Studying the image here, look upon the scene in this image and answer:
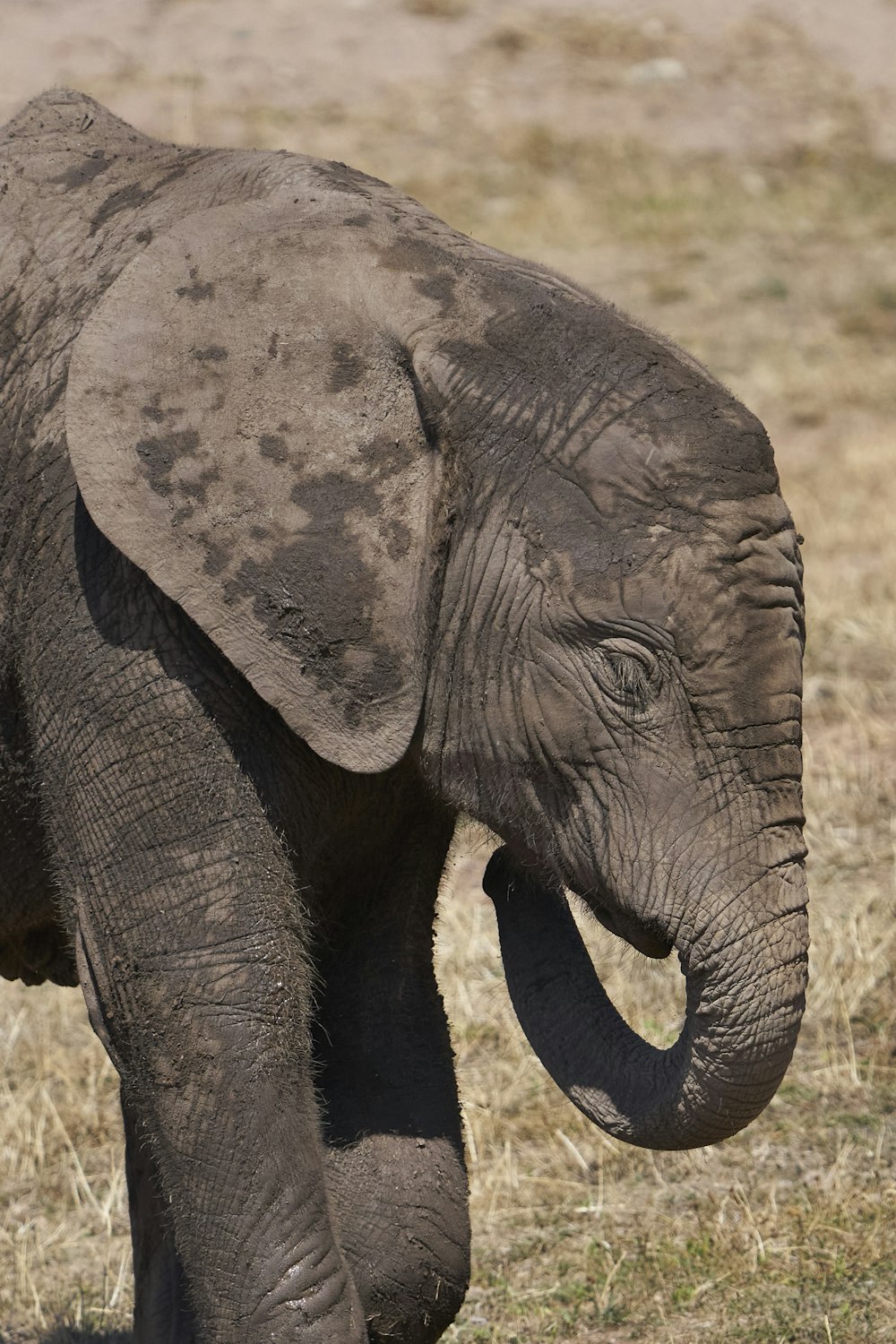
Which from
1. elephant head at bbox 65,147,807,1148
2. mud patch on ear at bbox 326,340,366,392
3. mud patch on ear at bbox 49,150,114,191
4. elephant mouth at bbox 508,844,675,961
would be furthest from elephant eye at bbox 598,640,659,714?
mud patch on ear at bbox 49,150,114,191

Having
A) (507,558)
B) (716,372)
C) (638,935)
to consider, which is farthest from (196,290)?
(716,372)

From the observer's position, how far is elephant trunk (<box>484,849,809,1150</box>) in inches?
117

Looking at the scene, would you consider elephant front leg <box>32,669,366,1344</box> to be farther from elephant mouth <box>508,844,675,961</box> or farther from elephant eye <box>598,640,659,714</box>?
elephant eye <box>598,640,659,714</box>

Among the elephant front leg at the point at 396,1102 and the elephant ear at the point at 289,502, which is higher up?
the elephant ear at the point at 289,502

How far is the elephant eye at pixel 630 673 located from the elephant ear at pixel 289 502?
0.32m

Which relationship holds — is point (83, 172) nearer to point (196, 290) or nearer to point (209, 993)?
point (196, 290)

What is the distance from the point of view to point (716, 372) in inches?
546

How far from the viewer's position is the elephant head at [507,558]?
3.00 meters

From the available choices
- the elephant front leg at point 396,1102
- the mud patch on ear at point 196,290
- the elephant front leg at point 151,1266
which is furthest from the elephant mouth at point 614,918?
the elephant front leg at point 151,1266

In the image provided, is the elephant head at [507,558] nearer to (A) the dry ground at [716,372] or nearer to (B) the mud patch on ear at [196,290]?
(B) the mud patch on ear at [196,290]

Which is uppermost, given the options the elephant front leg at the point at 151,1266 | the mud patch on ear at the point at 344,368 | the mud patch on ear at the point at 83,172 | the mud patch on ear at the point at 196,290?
the mud patch on ear at the point at 83,172

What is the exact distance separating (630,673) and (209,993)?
0.89 meters

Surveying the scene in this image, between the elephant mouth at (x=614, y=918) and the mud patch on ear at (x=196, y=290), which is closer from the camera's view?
the elephant mouth at (x=614, y=918)

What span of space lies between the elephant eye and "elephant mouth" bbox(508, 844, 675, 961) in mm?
305
